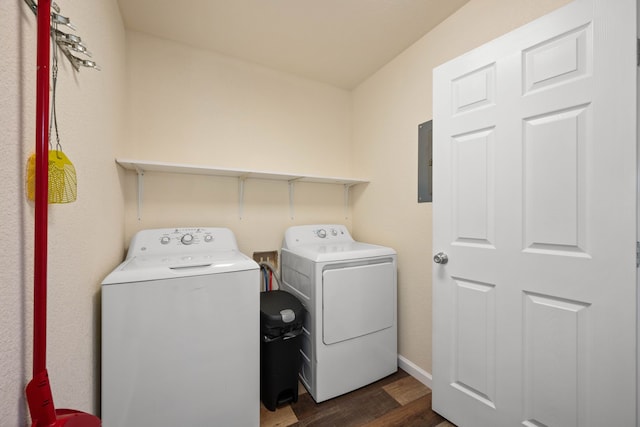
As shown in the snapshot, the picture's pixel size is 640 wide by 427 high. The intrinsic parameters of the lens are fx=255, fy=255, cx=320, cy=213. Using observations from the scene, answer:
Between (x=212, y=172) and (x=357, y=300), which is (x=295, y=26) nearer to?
(x=212, y=172)

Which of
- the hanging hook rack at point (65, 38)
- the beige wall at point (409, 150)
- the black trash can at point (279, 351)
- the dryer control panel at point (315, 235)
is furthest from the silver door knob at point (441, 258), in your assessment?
the hanging hook rack at point (65, 38)

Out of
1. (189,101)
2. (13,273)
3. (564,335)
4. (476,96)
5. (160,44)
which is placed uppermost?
(160,44)

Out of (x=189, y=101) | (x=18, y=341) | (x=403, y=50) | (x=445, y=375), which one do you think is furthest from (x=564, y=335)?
(x=189, y=101)

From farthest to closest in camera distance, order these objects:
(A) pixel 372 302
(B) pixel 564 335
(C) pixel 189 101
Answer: (C) pixel 189 101 → (A) pixel 372 302 → (B) pixel 564 335

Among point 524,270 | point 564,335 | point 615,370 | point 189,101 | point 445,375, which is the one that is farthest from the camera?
point 189,101

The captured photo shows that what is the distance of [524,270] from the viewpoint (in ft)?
3.75

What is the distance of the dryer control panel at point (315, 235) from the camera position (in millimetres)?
2160

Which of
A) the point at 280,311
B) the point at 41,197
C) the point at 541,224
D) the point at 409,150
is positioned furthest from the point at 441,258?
the point at 41,197

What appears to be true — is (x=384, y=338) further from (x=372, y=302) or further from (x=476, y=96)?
(x=476, y=96)

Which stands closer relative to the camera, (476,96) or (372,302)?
(476,96)

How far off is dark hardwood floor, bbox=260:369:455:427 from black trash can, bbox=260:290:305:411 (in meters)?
0.08

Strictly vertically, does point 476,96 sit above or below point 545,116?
above

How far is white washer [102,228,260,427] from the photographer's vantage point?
1.13 metres

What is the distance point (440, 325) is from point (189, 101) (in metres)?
2.33
